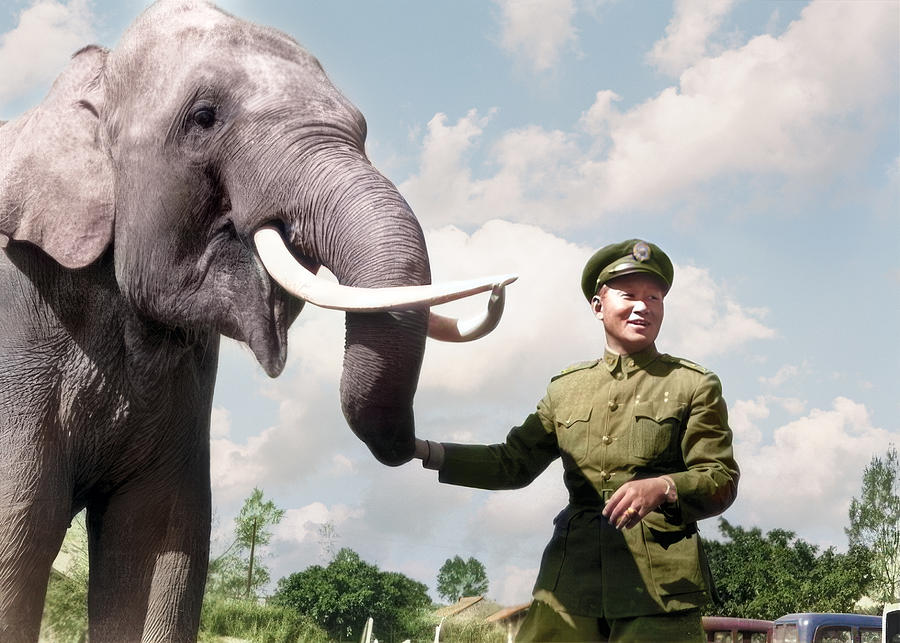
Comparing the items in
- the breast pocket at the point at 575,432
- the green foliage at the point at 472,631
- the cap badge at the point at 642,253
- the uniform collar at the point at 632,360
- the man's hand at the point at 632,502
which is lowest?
the man's hand at the point at 632,502

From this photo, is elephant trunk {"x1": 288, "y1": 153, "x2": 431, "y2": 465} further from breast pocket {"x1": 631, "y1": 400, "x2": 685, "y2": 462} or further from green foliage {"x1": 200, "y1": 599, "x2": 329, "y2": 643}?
green foliage {"x1": 200, "y1": 599, "x2": 329, "y2": 643}

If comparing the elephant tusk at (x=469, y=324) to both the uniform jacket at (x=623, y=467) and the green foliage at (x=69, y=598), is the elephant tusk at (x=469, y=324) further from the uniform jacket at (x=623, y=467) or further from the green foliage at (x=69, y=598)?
the green foliage at (x=69, y=598)

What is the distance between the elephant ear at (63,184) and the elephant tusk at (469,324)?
1243mm

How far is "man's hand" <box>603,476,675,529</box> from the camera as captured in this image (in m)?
2.80

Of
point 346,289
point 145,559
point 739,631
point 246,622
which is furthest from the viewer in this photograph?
point 739,631

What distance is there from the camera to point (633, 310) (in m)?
3.31

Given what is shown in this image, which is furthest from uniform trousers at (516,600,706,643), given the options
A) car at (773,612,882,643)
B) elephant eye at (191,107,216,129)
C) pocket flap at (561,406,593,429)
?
car at (773,612,882,643)

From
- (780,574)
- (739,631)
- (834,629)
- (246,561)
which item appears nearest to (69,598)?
(246,561)

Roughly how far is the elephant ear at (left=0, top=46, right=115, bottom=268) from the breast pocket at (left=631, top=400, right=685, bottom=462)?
76.4 inches

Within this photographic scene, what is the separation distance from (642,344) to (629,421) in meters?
0.25

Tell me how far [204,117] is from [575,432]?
161 cm

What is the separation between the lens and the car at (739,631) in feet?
58.4

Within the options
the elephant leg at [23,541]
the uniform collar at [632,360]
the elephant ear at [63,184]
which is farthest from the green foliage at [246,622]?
the uniform collar at [632,360]

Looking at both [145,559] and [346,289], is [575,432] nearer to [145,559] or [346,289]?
[346,289]
